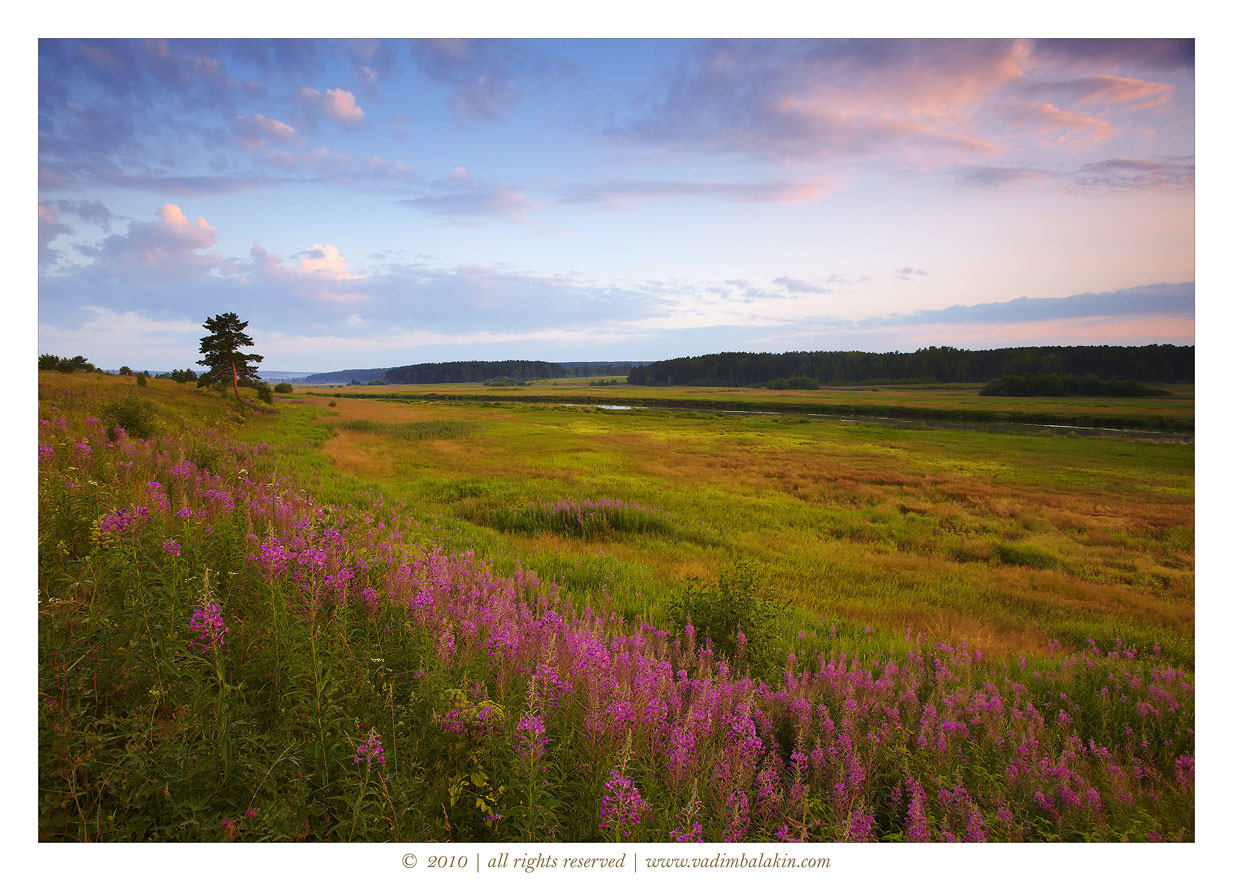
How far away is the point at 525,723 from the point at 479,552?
7295 millimetres

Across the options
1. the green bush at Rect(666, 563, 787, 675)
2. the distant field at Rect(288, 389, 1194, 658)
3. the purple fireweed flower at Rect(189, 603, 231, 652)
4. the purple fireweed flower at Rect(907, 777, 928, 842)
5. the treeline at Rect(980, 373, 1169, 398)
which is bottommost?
the distant field at Rect(288, 389, 1194, 658)

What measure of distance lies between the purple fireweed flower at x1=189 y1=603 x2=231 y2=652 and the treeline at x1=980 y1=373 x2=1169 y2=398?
11.3 metres

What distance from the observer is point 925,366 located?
97500mm

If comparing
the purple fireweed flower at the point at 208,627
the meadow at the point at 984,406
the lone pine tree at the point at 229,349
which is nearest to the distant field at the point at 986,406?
the meadow at the point at 984,406

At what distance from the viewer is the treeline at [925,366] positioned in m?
7.95

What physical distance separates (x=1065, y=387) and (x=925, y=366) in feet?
284

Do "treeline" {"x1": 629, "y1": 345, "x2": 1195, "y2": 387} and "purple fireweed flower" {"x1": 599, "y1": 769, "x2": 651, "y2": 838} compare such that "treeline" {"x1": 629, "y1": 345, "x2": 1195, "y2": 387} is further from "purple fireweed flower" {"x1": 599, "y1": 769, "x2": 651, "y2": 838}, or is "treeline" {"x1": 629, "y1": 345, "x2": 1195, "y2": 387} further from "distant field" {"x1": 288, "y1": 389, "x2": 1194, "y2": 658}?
"purple fireweed flower" {"x1": 599, "y1": 769, "x2": 651, "y2": 838}

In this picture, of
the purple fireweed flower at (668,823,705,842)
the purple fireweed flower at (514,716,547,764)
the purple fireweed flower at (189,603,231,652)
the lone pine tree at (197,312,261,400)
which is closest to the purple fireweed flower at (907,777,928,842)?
the purple fireweed flower at (668,823,705,842)

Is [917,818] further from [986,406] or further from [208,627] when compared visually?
[986,406]

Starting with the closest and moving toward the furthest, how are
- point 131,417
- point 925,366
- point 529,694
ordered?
point 529,694 < point 131,417 < point 925,366

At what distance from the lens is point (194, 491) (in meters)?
6.13

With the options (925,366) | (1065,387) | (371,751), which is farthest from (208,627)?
(925,366)

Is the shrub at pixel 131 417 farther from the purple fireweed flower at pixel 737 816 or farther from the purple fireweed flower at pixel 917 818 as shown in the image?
the purple fireweed flower at pixel 917 818

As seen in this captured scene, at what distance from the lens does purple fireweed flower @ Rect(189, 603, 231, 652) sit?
284 centimetres
